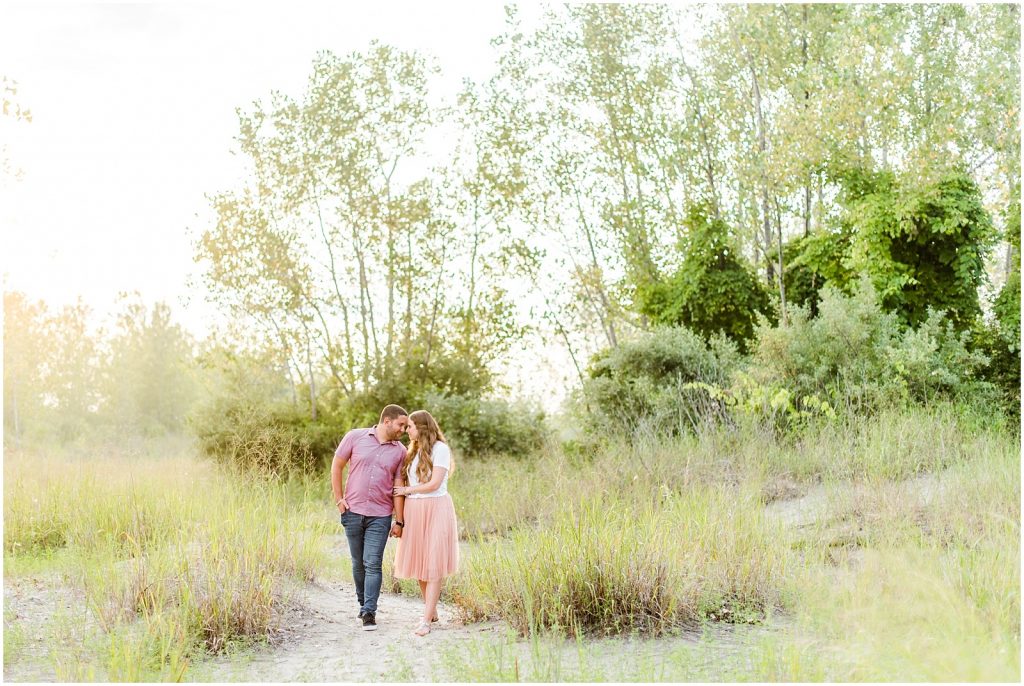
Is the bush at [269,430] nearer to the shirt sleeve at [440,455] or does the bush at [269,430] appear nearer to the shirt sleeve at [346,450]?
the shirt sleeve at [346,450]

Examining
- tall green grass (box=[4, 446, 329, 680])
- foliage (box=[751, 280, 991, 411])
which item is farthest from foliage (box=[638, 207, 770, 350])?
tall green grass (box=[4, 446, 329, 680])

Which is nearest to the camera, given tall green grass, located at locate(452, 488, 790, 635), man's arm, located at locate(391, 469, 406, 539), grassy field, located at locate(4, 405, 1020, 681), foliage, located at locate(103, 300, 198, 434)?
grassy field, located at locate(4, 405, 1020, 681)

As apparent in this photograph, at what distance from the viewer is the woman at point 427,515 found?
676cm

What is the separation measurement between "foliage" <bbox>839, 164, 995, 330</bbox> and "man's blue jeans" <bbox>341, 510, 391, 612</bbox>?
10.7m

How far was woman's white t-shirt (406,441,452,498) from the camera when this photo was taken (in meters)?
6.75

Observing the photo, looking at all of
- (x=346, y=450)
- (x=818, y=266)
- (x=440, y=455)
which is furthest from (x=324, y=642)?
(x=818, y=266)

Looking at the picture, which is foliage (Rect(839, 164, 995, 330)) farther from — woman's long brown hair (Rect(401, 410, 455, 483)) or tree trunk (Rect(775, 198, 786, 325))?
woman's long brown hair (Rect(401, 410, 455, 483))

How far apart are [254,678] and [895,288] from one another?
12330 millimetres

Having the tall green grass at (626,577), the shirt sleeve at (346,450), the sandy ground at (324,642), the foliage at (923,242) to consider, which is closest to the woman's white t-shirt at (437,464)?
the shirt sleeve at (346,450)

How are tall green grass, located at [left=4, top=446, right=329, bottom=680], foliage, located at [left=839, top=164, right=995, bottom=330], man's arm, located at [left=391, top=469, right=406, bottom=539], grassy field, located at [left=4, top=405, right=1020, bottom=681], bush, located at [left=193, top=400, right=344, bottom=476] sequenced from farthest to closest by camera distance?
bush, located at [left=193, top=400, right=344, bottom=476], foliage, located at [left=839, top=164, right=995, bottom=330], man's arm, located at [left=391, top=469, right=406, bottom=539], tall green grass, located at [left=4, top=446, right=329, bottom=680], grassy field, located at [left=4, top=405, right=1020, bottom=681]

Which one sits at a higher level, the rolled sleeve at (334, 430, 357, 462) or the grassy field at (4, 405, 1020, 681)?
the rolled sleeve at (334, 430, 357, 462)

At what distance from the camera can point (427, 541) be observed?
680 centimetres

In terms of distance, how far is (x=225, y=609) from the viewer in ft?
20.2

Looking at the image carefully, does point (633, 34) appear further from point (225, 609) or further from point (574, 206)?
point (225, 609)
